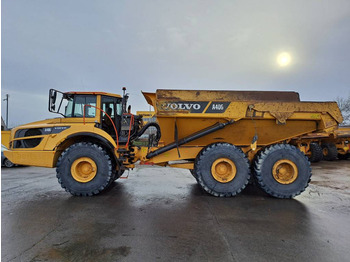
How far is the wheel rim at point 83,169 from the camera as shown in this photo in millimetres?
4082

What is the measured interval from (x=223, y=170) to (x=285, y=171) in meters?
1.30

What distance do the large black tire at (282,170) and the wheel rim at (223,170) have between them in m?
0.51

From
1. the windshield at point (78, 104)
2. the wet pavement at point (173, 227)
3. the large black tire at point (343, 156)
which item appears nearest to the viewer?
the wet pavement at point (173, 227)

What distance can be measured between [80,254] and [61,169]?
8.01 ft

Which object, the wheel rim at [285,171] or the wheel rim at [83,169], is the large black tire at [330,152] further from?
the wheel rim at [83,169]

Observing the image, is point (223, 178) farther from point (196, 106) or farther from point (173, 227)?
point (173, 227)

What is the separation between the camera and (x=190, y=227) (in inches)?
106

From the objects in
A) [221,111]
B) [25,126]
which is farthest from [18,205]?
[221,111]

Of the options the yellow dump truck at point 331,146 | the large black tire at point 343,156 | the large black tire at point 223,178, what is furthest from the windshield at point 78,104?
the large black tire at point 343,156

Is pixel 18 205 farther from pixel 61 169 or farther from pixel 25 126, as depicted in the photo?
pixel 25 126

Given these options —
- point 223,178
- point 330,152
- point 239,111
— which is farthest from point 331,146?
point 223,178

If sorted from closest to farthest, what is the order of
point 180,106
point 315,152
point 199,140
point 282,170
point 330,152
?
point 180,106 → point 282,170 → point 199,140 → point 315,152 → point 330,152

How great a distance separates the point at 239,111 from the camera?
3.96 meters

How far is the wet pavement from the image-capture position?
211 centimetres
